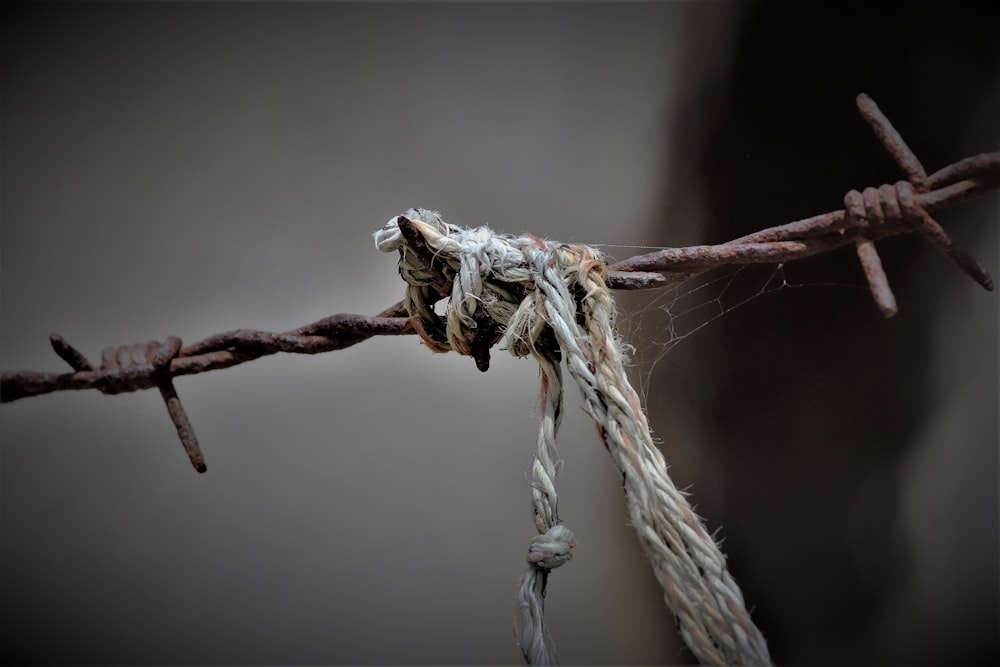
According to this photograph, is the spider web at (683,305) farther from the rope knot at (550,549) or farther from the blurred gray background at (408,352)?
the rope knot at (550,549)

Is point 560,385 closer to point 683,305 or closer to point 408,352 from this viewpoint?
point 683,305

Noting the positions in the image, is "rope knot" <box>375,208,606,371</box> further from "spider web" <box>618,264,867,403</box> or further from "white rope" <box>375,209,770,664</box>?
"spider web" <box>618,264,867,403</box>

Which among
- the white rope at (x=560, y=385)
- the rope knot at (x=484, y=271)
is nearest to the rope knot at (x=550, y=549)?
the white rope at (x=560, y=385)

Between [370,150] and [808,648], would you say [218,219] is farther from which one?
[808,648]

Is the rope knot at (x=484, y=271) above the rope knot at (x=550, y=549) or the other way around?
above

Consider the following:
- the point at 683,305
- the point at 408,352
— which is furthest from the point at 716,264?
the point at 408,352

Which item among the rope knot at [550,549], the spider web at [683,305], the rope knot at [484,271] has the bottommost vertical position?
the rope knot at [550,549]

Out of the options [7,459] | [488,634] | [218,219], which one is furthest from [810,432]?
[7,459]
